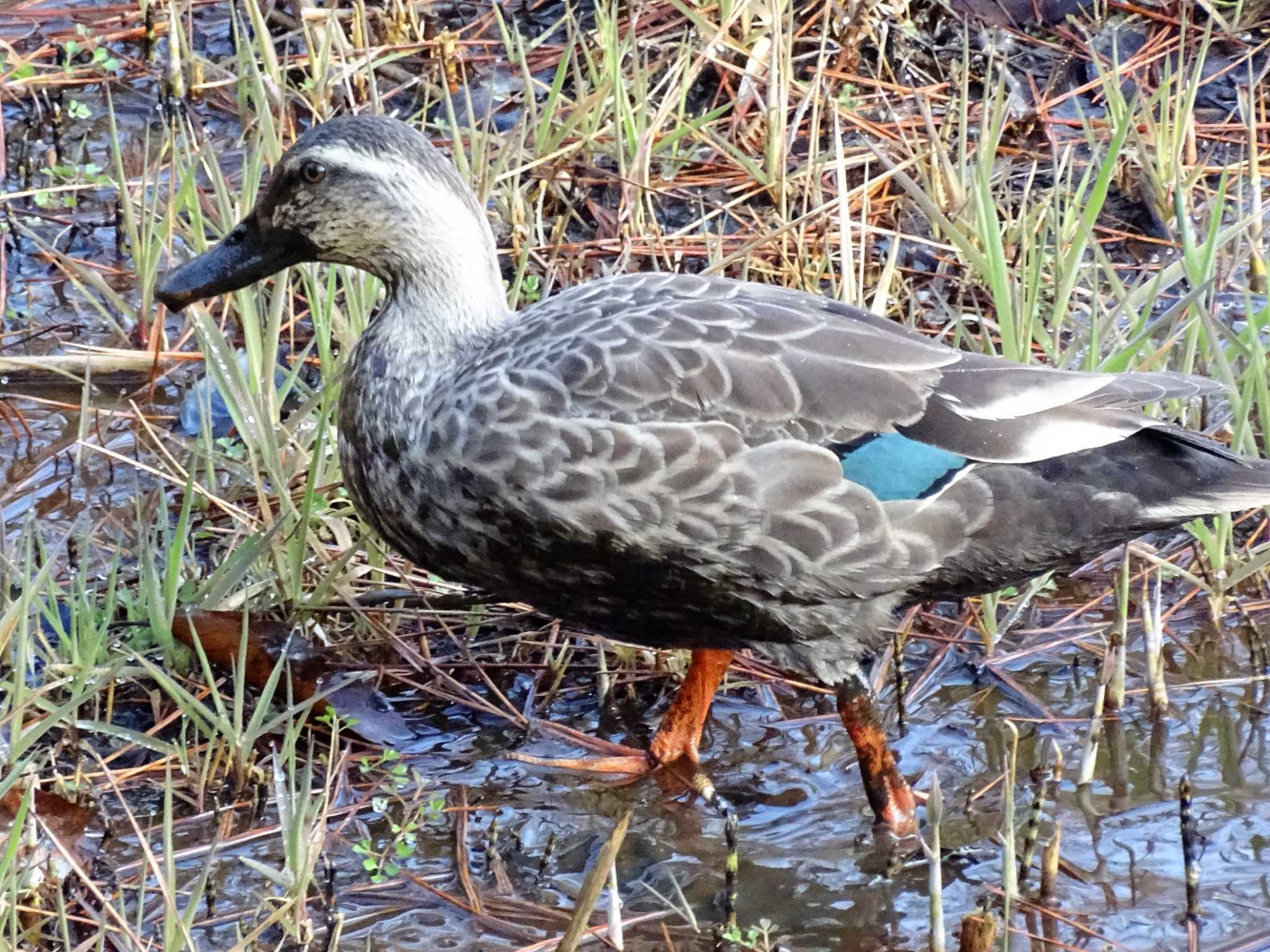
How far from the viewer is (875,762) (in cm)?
369

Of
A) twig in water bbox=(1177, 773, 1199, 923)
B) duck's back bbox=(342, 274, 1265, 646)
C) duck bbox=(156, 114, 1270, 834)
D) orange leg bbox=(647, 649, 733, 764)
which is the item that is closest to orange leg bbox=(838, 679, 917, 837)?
duck bbox=(156, 114, 1270, 834)

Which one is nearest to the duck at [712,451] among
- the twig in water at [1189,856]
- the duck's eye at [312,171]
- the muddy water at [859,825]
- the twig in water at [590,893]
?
the duck's eye at [312,171]

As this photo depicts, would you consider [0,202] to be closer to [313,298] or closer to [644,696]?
[313,298]

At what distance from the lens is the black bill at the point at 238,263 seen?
3916mm

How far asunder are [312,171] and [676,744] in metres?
1.52

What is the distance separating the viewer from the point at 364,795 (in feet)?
12.1

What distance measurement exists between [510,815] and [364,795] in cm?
32

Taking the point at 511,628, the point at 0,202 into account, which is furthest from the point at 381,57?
the point at 511,628

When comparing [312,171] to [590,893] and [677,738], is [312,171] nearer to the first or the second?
[677,738]

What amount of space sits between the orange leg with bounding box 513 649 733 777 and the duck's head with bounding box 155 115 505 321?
0.95 m

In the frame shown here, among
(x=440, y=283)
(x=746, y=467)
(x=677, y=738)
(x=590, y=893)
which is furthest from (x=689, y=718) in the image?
(x=590, y=893)

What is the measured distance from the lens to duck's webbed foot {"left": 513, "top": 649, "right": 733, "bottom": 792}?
3916 mm

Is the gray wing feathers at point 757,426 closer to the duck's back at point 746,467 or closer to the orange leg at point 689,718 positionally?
the duck's back at point 746,467

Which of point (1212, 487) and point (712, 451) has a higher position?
point (712, 451)
